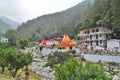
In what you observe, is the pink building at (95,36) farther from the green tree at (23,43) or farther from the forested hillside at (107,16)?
the green tree at (23,43)

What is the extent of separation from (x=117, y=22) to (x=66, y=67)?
44.4 metres

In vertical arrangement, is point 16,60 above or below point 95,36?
below

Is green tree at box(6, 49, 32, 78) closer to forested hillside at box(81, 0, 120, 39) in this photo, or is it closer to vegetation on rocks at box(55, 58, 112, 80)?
vegetation on rocks at box(55, 58, 112, 80)

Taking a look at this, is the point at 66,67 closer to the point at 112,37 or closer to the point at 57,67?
the point at 57,67

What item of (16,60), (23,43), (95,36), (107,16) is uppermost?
(107,16)

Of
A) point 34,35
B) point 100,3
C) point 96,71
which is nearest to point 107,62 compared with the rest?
point 96,71

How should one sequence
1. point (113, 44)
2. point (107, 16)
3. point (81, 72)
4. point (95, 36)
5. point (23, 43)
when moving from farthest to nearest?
point (23, 43) → point (95, 36) → point (107, 16) → point (113, 44) → point (81, 72)

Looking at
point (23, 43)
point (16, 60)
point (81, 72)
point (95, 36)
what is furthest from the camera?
point (23, 43)

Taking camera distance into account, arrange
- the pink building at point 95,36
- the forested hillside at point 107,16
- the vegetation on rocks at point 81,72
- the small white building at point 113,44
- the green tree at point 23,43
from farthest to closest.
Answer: the green tree at point 23,43
the pink building at point 95,36
the small white building at point 113,44
the forested hillside at point 107,16
the vegetation on rocks at point 81,72

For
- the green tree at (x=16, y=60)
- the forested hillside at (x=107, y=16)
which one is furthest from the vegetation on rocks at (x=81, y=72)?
the forested hillside at (x=107, y=16)

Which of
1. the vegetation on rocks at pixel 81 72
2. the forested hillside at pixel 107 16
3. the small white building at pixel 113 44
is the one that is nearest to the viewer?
the vegetation on rocks at pixel 81 72

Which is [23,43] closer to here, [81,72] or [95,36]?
[95,36]

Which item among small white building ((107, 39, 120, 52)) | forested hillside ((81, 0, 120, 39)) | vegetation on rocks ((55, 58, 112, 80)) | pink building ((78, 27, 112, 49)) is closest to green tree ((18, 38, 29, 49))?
forested hillside ((81, 0, 120, 39))

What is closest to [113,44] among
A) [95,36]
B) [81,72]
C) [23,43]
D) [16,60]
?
[95,36]
